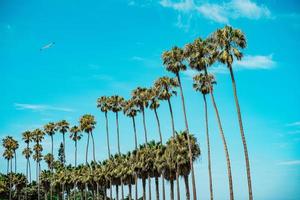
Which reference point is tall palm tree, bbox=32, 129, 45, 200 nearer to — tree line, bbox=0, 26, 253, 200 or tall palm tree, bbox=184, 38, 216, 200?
tree line, bbox=0, 26, 253, 200

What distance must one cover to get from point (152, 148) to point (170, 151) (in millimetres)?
8004

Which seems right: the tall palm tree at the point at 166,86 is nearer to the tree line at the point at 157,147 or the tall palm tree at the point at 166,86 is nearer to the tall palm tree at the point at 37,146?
the tree line at the point at 157,147

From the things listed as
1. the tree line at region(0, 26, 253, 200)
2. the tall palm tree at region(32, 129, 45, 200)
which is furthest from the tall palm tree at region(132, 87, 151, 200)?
the tall palm tree at region(32, 129, 45, 200)

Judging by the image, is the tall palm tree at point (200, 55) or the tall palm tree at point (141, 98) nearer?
the tall palm tree at point (200, 55)

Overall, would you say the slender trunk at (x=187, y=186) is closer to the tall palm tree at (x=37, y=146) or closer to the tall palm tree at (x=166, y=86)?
the tall palm tree at (x=166, y=86)

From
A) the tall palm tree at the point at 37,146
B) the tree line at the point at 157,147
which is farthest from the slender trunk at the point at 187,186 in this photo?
the tall palm tree at the point at 37,146

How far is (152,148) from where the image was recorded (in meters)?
59.2

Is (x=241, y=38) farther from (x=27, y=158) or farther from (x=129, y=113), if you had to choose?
(x=27, y=158)

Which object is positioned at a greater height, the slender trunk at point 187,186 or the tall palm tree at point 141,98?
the tall palm tree at point 141,98

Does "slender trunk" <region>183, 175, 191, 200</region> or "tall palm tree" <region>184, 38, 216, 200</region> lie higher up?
"tall palm tree" <region>184, 38, 216, 200</region>

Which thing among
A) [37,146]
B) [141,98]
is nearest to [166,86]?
[141,98]

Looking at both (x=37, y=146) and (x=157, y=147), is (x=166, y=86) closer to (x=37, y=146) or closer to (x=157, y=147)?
(x=157, y=147)

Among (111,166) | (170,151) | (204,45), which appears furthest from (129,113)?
(204,45)

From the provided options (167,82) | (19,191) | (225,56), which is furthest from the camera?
(19,191)
